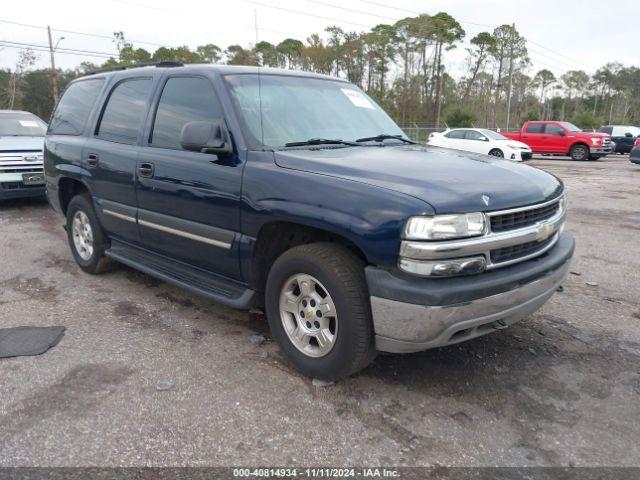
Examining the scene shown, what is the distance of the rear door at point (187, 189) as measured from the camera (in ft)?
11.1

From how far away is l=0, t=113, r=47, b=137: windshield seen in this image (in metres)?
9.28

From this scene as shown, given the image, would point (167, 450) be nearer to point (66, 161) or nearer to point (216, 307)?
point (216, 307)

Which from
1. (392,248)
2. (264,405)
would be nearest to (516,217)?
(392,248)

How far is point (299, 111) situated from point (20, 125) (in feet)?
26.2

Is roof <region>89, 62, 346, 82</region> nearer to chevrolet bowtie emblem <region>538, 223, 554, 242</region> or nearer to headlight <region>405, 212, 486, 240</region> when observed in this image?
headlight <region>405, 212, 486, 240</region>

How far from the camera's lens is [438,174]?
2.92m

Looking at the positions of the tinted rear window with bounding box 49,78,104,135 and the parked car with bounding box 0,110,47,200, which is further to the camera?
the parked car with bounding box 0,110,47,200

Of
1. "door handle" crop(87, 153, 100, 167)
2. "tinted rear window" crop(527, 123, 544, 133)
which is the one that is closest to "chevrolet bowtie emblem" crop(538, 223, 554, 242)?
"door handle" crop(87, 153, 100, 167)

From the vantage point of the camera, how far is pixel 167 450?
249cm

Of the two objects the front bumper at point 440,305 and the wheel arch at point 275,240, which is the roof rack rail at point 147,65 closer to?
the wheel arch at point 275,240

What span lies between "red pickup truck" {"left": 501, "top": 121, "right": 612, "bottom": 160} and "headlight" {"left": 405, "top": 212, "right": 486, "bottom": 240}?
21679 mm

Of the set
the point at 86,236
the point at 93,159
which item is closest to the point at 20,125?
the point at 86,236

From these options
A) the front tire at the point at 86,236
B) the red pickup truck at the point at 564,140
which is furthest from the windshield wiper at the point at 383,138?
the red pickup truck at the point at 564,140

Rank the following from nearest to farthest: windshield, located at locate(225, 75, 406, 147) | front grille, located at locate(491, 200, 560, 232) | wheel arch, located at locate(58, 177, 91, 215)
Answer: front grille, located at locate(491, 200, 560, 232) → windshield, located at locate(225, 75, 406, 147) → wheel arch, located at locate(58, 177, 91, 215)
